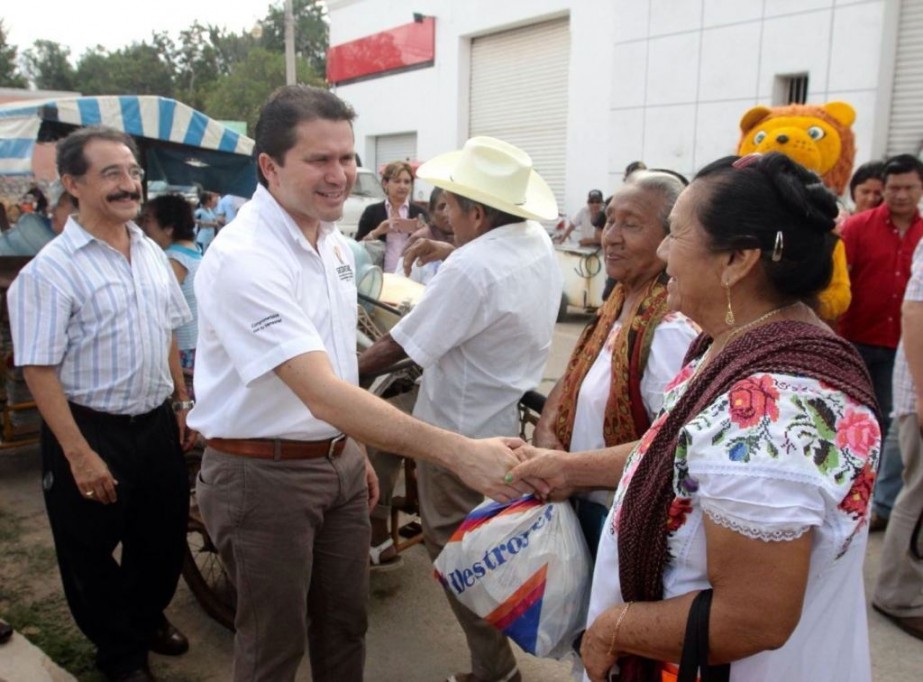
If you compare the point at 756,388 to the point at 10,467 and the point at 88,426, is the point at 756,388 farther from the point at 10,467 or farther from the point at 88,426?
the point at 10,467

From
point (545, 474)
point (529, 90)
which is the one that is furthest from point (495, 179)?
point (529, 90)

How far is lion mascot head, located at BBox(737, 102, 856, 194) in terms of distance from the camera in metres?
3.78

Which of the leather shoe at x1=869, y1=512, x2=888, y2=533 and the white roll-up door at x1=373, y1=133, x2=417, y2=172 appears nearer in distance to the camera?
the leather shoe at x1=869, y1=512, x2=888, y2=533

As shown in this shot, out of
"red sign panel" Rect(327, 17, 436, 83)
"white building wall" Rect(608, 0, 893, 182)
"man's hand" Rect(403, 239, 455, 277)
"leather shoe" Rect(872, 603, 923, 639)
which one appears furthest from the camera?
"red sign panel" Rect(327, 17, 436, 83)

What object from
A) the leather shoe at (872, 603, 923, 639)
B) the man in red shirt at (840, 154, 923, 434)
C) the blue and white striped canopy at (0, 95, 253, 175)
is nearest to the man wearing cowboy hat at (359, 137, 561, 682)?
the leather shoe at (872, 603, 923, 639)

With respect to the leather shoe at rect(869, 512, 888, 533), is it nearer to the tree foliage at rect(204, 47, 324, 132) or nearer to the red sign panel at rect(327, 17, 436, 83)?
the red sign panel at rect(327, 17, 436, 83)

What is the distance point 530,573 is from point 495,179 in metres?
1.48

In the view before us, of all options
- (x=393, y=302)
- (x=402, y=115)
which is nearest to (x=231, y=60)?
(x=402, y=115)

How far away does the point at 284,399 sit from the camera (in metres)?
2.13

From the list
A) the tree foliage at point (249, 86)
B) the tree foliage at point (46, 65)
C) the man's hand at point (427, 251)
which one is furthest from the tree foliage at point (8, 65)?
the man's hand at point (427, 251)

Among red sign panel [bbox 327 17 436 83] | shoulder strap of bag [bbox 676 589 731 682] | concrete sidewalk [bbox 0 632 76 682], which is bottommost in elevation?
concrete sidewalk [bbox 0 632 76 682]

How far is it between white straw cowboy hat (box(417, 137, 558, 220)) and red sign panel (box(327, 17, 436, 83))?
15339mm

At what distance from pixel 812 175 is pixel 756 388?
1.47 ft

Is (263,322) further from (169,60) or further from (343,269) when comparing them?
(169,60)
